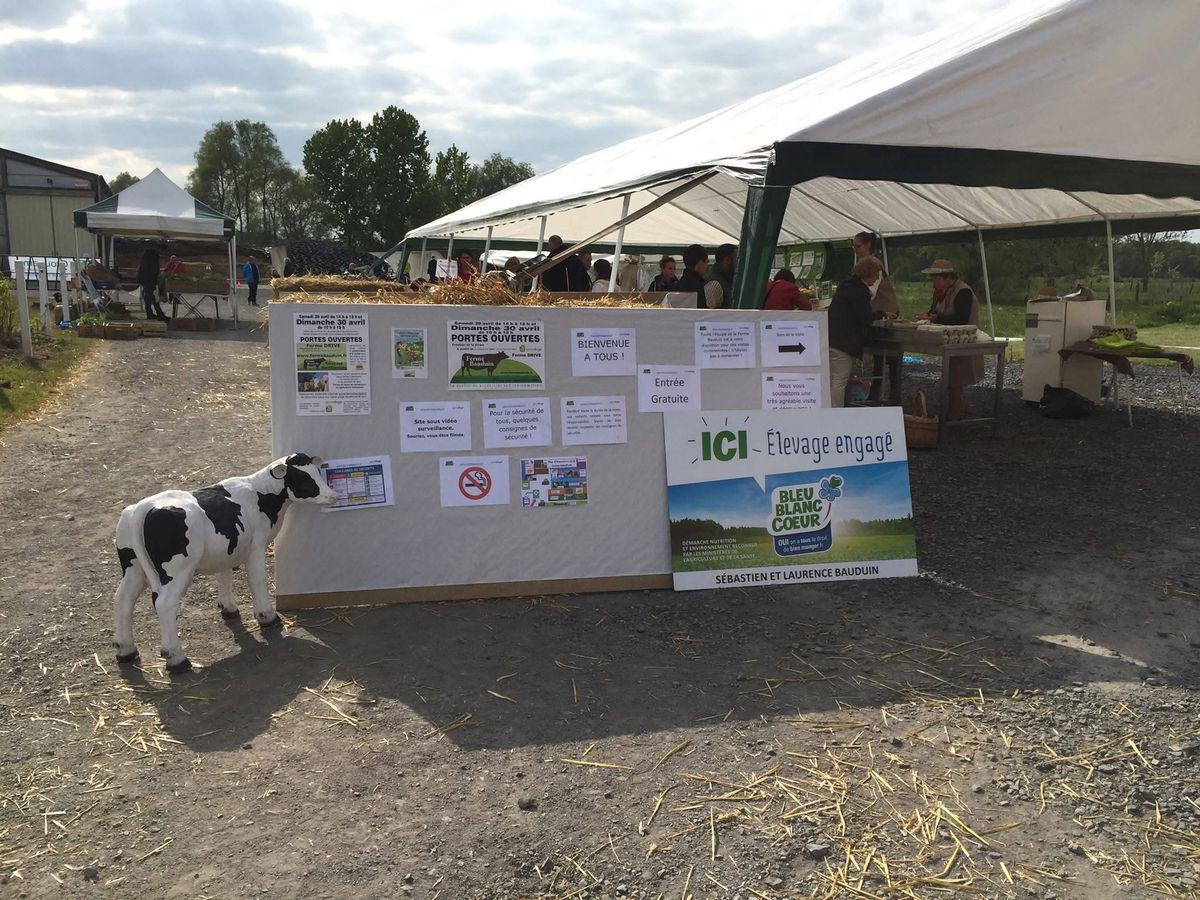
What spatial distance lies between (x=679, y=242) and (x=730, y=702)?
16.6 m

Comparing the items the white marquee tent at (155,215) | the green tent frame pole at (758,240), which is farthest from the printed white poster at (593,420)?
the white marquee tent at (155,215)

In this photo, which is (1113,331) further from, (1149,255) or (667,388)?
(1149,255)

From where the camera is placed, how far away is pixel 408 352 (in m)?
4.55

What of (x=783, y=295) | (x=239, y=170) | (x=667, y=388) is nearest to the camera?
(x=667, y=388)

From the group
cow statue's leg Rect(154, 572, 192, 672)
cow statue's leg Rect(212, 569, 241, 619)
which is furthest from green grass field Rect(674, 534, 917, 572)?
cow statue's leg Rect(154, 572, 192, 672)

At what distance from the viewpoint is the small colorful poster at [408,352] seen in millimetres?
4535

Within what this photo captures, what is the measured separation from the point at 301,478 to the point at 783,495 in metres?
2.52

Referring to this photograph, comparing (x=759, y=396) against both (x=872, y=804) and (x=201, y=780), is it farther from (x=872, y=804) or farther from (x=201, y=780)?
(x=201, y=780)

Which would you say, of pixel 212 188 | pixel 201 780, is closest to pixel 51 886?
pixel 201 780

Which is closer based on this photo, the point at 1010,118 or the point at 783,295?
the point at 1010,118

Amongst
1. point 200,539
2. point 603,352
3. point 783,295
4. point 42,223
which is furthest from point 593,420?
point 42,223

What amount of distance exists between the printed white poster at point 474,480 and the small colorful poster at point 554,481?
0.11m

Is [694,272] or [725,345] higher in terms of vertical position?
[694,272]

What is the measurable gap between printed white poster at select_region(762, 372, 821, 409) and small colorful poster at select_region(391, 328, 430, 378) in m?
1.87
